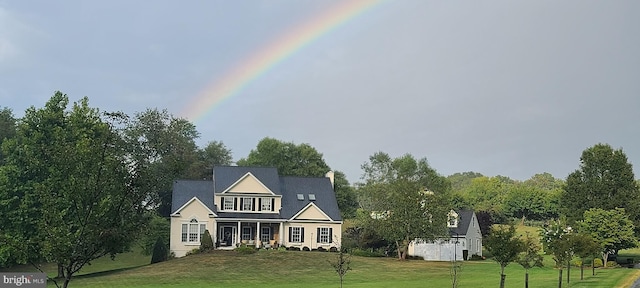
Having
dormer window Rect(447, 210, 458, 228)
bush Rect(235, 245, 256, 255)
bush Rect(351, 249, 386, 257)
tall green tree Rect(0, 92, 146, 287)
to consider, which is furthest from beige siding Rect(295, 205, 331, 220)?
tall green tree Rect(0, 92, 146, 287)

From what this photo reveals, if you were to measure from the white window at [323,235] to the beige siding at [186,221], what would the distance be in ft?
32.3

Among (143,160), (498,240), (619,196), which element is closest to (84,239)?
(143,160)

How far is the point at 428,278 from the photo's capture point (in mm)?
39406

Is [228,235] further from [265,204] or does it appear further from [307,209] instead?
[307,209]

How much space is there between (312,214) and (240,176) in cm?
773

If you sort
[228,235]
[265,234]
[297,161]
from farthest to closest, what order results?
[297,161] < [265,234] < [228,235]

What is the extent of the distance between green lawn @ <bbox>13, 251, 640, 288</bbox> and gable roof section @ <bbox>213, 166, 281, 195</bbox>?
841 centimetres

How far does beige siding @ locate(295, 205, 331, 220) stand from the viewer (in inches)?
2354

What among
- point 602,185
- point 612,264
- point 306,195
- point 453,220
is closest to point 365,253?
point 306,195

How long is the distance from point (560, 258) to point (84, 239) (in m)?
21.6

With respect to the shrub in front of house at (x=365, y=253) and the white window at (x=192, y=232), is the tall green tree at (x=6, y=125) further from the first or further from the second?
the shrub in front of house at (x=365, y=253)

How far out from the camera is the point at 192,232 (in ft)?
190

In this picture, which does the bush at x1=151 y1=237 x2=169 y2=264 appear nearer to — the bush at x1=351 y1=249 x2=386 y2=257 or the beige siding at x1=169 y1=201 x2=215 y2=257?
the beige siding at x1=169 y1=201 x2=215 y2=257

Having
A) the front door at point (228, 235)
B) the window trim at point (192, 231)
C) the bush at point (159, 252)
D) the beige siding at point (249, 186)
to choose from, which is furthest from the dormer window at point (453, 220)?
the bush at point (159, 252)
